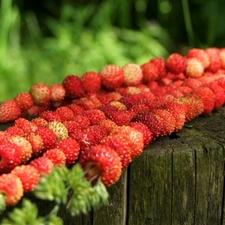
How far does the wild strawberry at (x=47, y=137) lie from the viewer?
4.91 feet

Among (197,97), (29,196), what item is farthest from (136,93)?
(29,196)

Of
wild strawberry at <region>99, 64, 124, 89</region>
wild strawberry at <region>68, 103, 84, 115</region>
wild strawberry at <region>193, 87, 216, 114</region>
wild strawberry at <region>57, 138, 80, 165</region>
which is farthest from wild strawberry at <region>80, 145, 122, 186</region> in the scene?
wild strawberry at <region>99, 64, 124, 89</region>

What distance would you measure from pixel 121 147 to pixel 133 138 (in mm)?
77

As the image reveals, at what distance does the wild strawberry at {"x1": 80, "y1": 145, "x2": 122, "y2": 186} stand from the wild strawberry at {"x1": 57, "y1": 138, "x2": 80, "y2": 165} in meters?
0.10

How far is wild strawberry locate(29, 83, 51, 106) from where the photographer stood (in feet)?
6.38

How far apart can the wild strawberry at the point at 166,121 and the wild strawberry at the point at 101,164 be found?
31 centimetres

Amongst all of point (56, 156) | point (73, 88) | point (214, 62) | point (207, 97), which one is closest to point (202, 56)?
point (214, 62)

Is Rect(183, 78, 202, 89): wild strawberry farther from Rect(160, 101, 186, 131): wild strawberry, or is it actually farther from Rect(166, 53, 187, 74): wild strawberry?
Rect(160, 101, 186, 131): wild strawberry

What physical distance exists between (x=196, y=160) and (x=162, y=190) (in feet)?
0.40

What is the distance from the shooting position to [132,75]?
208cm

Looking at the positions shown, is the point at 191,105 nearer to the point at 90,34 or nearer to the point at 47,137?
the point at 47,137

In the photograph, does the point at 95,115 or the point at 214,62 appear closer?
the point at 95,115

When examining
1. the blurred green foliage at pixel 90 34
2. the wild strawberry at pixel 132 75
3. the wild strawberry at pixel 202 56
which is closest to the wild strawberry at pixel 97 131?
the wild strawberry at pixel 132 75

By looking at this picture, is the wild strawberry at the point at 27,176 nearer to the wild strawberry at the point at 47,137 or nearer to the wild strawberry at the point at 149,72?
the wild strawberry at the point at 47,137
